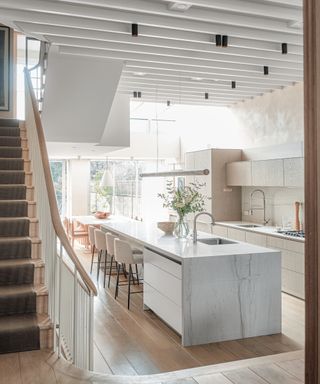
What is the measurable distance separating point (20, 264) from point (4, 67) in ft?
16.4

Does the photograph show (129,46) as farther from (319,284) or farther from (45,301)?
(319,284)

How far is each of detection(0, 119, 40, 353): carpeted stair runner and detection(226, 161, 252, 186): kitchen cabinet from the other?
4.17 m

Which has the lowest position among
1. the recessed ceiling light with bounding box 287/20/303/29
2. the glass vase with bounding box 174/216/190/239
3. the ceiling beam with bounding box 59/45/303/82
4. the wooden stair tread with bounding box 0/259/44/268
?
the wooden stair tread with bounding box 0/259/44/268

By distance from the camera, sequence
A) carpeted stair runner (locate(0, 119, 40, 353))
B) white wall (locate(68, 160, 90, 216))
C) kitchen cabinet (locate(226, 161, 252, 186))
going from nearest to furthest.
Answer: carpeted stair runner (locate(0, 119, 40, 353)), kitchen cabinet (locate(226, 161, 252, 186)), white wall (locate(68, 160, 90, 216))

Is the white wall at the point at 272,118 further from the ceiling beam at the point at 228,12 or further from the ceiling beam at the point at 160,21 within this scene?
the ceiling beam at the point at 228,12

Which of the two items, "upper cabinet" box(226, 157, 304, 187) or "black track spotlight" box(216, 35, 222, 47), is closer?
"black track spotlight" box(216, 35, 222, 47)

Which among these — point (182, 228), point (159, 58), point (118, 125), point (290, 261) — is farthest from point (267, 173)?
point (118, 125)

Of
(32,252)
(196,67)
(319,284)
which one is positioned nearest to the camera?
(319,284)

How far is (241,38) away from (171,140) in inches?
258

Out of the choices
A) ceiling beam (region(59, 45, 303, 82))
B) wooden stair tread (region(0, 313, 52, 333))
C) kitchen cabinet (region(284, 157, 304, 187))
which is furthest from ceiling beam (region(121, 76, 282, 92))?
wooden stair tread (region(0, 313, 52, 333))

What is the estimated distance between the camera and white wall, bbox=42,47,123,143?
5543mm

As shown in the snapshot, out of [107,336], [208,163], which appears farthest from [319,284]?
[208,163]

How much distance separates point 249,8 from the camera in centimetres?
390

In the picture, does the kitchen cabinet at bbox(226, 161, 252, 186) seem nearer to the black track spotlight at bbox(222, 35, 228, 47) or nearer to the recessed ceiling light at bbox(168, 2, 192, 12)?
the black track spotlight at bbox(222, 35, 228, 47)
